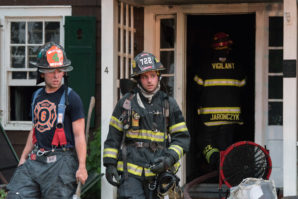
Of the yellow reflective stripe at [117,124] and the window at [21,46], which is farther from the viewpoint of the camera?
the window at [21,46]

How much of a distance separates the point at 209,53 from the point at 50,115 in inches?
186

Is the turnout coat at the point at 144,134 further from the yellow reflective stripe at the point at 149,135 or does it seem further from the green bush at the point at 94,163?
the green bush at the point at 94,163

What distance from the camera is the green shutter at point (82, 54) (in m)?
7.98

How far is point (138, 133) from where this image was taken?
507 cm

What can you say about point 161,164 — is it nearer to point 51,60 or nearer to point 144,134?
point 144,134

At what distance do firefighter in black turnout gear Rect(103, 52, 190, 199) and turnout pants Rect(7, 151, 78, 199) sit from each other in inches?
15.2

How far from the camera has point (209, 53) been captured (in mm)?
9180

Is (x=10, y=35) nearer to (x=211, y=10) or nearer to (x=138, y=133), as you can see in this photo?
(x=211, y=10)

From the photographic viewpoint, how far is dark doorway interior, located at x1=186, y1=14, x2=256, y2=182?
8531 millimetres

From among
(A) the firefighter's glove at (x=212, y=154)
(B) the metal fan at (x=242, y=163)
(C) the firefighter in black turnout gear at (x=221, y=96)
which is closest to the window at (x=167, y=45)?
(C) the firefighter in black turnout gear at (x=221, y=96)

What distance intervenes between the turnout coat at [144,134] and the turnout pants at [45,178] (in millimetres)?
401

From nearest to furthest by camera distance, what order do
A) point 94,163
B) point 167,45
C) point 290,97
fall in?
point 290,97 < point 94,163 < point 167,45

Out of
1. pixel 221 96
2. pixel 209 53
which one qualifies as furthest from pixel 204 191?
pixel 209 53

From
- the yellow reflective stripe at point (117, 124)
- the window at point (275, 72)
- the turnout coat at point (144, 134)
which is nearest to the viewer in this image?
the turnout coat at point (144, 134)
